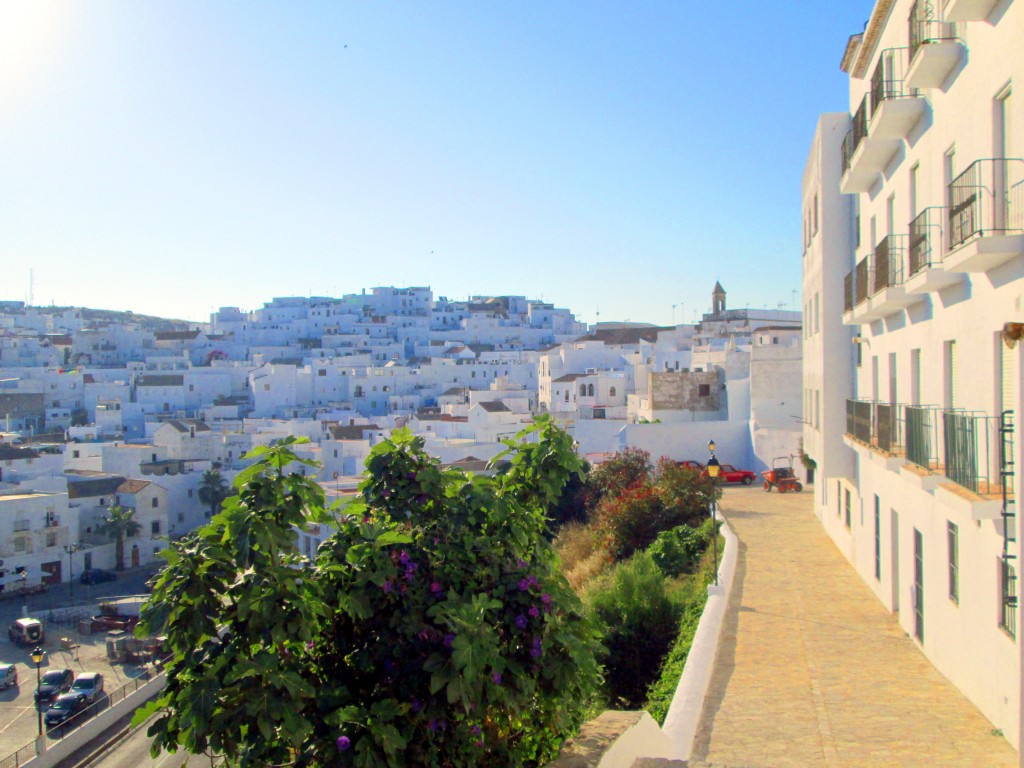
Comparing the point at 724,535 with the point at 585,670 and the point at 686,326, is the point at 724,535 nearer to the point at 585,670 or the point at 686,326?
the point at 585,670

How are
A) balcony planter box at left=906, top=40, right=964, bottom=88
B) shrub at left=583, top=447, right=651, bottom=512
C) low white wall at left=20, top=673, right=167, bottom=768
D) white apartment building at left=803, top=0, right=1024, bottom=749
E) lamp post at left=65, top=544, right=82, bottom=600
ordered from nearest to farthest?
white apartment building at left=803, top=0, right=1024, bottom=749 < balcony planter box at left=906, top=40, right=964, bottom=88 < low white wall at left=20, top=673, right=167, bottom=768 < shrub at left=583, top=447, right=651, bottom=512 < lamp post at left=65, top=544, right=82, bottom=600

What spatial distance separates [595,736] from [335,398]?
75.9 m

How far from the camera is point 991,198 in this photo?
22.0 feet

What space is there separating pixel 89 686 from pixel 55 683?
1.96m

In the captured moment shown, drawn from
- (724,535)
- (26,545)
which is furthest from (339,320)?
(724,535)

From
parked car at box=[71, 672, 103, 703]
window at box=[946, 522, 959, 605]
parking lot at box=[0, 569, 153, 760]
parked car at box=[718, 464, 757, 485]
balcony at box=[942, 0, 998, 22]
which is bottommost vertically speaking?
parking lot at box=[0, 569, 153, 760]

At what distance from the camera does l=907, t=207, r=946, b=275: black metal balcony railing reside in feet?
28.2

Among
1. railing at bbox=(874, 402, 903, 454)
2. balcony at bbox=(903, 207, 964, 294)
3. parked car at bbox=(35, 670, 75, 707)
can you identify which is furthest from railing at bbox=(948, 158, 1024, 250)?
parked car at bbox=(35, 670, 75, 707)

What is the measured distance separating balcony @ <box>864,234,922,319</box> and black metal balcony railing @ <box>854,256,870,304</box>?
670 mm

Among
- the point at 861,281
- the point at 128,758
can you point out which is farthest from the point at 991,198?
the point at 128,758

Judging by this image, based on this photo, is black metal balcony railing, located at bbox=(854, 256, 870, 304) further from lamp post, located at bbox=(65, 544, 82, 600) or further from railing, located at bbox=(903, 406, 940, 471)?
lamp post, located at bbox=(65, 544, 82, 600)

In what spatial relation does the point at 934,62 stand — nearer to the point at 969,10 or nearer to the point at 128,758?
the point at 969,10

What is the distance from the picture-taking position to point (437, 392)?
80062mm

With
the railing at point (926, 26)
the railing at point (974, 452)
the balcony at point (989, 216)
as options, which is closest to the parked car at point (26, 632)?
the railing at point (974, 452)
